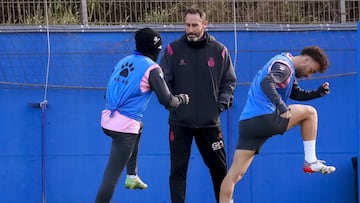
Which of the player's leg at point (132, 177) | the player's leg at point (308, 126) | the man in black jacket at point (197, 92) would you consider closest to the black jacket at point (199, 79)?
the man in black jacket at point (197, 92)

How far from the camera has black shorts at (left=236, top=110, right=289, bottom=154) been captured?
24.9 ft

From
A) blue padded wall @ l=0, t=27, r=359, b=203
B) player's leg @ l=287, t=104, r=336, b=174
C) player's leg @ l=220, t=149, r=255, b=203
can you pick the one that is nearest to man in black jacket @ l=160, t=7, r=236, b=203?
player's leg @ l=220, t=149, r=255, b=203

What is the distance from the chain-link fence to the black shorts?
227 cm

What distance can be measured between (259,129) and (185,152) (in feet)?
2.71

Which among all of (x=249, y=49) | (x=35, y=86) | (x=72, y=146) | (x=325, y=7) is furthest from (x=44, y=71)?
(x=325, y=7)

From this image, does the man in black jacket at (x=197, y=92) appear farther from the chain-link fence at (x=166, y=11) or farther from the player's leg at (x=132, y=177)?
the chain-link fence at (x=166, y=11)

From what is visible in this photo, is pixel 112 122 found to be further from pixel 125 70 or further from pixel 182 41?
pixel 182 41

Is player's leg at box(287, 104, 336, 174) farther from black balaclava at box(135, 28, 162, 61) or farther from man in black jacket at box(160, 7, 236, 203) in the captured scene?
black balaclava at box(135, 28, 162, 61)

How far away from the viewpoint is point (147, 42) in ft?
24.6

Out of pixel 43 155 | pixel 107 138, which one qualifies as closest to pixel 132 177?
pixel 107 138

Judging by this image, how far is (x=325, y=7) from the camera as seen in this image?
10.1 m

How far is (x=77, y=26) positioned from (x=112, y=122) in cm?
229

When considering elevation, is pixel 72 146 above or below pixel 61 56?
below

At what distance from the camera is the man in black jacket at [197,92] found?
8.11 metres
